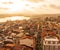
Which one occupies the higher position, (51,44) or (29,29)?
(29,29)

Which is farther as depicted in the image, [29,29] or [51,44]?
[29,29]

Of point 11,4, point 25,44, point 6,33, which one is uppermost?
point 11,4

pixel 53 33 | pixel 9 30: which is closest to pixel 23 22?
pixel 9 30

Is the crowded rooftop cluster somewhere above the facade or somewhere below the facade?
above

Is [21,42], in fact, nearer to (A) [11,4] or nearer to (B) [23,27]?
(B) [23,27]

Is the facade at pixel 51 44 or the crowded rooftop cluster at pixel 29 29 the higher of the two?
the crowded rooftop cluster at pixel 29 29

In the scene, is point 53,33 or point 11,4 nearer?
point 53,33

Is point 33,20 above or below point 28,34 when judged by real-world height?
above
